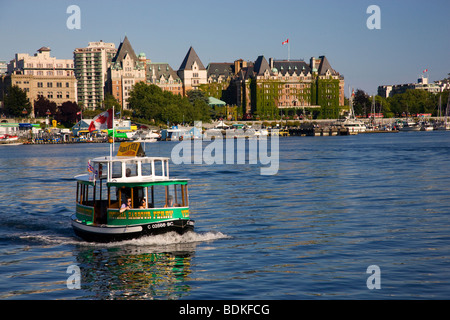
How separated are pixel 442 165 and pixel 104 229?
55738mm

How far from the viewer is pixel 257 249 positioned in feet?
99.1

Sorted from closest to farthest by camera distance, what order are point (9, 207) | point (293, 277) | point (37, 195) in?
point (293, 277) < point (9, 207) < point (37, 195)

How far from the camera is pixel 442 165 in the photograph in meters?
76.0

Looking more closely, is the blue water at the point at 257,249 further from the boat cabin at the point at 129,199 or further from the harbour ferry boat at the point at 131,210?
the boat cabin at the point at 129,199

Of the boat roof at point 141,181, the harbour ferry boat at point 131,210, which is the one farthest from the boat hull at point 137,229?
the boat roof at point 141,181

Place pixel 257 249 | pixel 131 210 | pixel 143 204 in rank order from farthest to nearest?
pixel 143 204, pixel 131 210, pixel 257 249

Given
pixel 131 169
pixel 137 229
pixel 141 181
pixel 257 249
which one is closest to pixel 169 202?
pixel 141 181

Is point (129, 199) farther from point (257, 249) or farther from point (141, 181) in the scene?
point (257, 249)

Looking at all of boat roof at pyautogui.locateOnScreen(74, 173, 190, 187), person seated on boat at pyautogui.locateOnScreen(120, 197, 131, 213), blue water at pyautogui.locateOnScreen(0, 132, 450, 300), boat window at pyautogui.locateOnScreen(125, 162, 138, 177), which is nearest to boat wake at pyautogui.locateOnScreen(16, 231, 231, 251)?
blue water at pyautogui.locateOnScreen(0, 132, 450, 300)

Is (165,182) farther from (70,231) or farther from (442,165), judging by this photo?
(442,165)

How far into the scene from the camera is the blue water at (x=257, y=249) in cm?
2364

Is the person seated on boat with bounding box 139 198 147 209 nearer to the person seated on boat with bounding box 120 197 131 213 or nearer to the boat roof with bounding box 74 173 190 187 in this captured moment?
the person seated on boat with bounding box 120 197 131 213

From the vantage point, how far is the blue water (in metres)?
23.6
